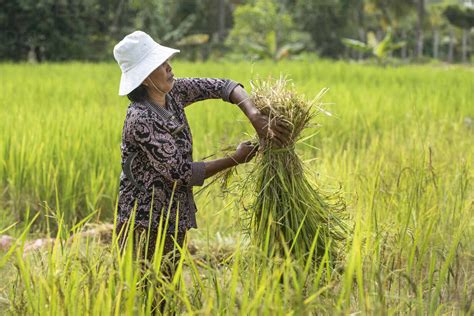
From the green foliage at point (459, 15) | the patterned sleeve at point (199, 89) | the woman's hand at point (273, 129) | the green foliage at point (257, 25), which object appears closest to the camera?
the woman's hand at point (273, 129)

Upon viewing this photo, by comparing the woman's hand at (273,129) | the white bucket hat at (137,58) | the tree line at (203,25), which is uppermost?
the white bucket hat at (137,58)

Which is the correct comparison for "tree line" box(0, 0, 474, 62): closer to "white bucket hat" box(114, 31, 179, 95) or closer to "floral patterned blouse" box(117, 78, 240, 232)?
"floral patterned blouse" box(117, 78, 240, 232)

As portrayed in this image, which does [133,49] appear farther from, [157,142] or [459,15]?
[459,15]

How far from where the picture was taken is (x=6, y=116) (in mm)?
4340

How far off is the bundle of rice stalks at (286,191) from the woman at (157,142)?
0.04 m

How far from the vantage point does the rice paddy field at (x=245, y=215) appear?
1511 mm

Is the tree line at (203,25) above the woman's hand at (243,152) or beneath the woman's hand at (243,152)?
beneath

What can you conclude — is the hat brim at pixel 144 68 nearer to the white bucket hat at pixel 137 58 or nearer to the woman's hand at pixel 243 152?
Result: the white bucket hat at pixel 137 58

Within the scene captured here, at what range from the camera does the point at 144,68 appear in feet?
6.19

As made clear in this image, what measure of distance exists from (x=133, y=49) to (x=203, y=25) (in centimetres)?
2027

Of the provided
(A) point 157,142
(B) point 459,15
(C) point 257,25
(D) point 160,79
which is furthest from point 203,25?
(A) point 157,142

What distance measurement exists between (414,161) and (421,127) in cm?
→ 130

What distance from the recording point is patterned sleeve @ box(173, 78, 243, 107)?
207 centimetres

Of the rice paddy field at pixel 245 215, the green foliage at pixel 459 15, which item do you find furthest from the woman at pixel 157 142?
the green foliage at pixel 459 15
